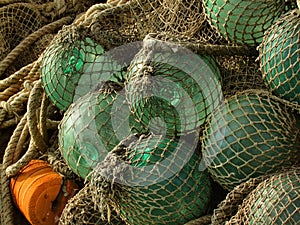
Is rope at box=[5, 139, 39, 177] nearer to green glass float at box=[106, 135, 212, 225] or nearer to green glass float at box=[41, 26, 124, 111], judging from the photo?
green glass float at box=[41, 26, 124, 111]

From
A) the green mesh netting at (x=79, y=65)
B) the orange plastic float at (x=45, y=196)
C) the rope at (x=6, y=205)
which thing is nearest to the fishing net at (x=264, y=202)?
the green mesh netting at (x=79, y=65)

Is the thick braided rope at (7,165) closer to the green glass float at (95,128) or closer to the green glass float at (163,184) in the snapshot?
the green glass float at (95,128)

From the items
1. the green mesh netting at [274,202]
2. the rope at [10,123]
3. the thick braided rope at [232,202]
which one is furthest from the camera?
the rope at [10,123]

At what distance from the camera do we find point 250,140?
2.21 metres

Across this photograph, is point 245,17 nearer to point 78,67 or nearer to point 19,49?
point 78,67

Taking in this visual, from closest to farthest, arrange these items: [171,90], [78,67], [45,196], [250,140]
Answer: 1. [250,140]
2. [171,90]
3. [78,67]
4. [45,196]

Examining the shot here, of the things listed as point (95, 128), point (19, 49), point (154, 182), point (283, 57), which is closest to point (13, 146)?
point (19, 49)

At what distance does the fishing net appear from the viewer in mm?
2002

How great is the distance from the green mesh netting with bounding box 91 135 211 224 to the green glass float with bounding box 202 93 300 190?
0.09m

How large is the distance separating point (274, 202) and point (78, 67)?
3.35 ft

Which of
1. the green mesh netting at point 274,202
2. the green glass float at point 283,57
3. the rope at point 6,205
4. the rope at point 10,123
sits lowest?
the rope at point 6,205

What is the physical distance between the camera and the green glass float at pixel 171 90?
232 centimetres

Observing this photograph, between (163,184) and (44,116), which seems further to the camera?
(44,116)

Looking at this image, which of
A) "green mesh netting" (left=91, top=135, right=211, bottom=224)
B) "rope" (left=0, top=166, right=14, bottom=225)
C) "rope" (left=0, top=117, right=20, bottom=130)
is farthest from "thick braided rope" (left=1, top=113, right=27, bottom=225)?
"green mesh netting" (left=91, top=135, right=211, bottom=224)
